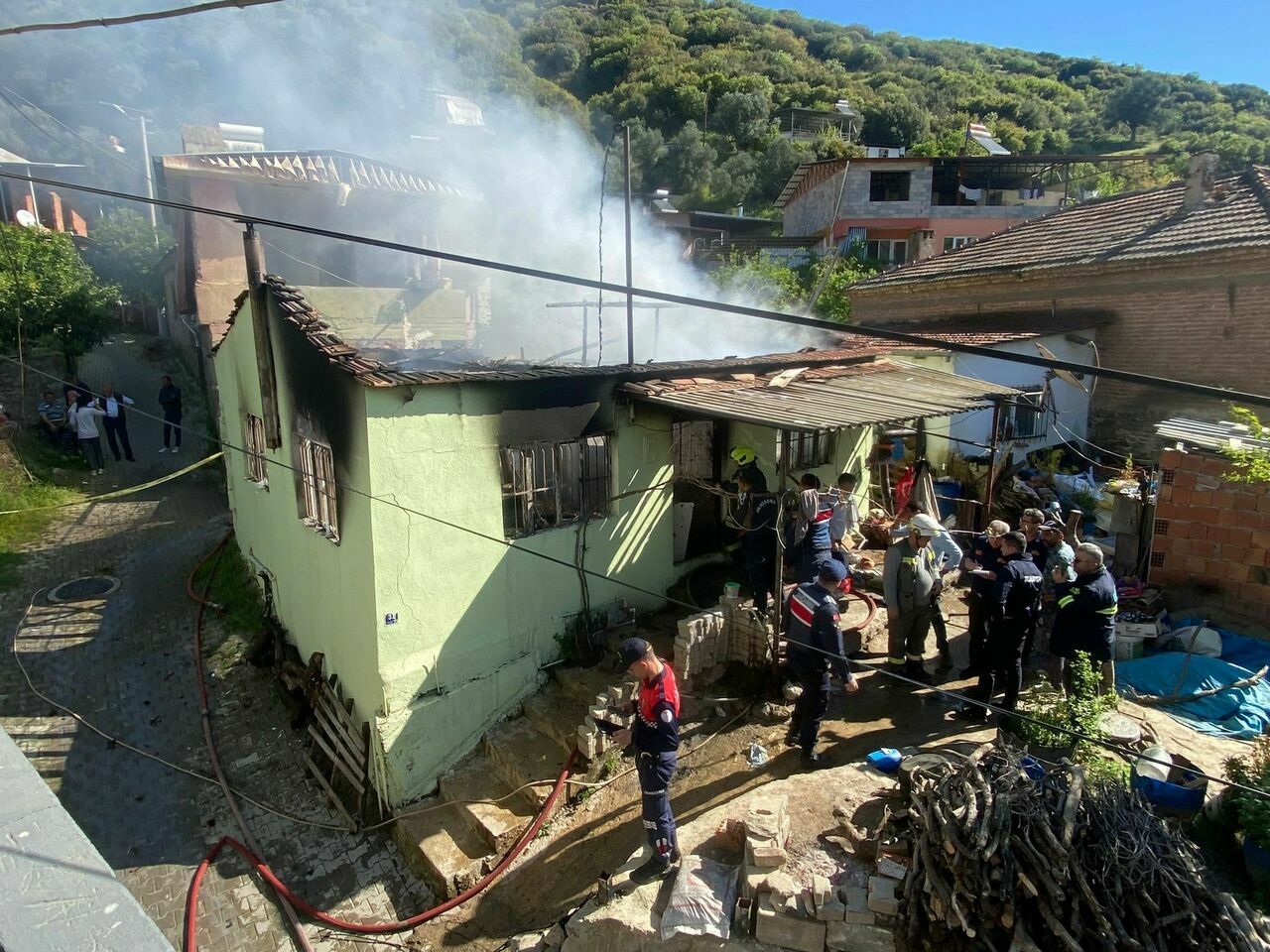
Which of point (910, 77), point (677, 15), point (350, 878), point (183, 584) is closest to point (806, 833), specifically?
point (350, 878)

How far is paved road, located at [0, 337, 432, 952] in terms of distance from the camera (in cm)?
705

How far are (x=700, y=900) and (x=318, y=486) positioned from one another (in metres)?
6.33

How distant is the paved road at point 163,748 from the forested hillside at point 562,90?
3118cm

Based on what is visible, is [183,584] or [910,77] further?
[910,77]

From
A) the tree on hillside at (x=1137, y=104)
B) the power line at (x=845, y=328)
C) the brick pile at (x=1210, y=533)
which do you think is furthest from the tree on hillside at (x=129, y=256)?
the tree on hillside at (x=1137, y=104)

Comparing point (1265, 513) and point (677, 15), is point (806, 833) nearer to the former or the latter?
point (1265, 513)

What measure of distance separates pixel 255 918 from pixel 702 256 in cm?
3056

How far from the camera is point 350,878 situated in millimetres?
7273

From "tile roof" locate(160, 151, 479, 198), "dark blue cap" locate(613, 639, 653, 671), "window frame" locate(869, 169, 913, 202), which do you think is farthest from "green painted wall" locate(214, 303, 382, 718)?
"window frame" locate(869, 169, 913, 202)

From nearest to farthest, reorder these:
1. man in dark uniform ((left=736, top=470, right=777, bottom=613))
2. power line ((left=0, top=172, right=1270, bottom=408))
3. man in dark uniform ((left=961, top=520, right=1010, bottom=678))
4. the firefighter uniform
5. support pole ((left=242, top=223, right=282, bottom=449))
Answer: power line ((left=0, top=172, right=1270, bottom=408)) → the firefighter uniform → man in dark uniform ((left=961, top=520, right=1010, bottom=678)) → man in dark uniform ((left=736, top=470, right=777, bottom=613)) → support pole ((left=242, top=223, right=282, bottom=449))

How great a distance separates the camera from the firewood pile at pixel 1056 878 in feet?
13.4

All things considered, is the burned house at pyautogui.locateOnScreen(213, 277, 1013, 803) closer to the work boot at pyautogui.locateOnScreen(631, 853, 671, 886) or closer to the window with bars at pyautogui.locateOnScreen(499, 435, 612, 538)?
the window with bars at pyautogui.locateOnScreen(499, 435, 612, 538)

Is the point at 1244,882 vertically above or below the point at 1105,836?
below

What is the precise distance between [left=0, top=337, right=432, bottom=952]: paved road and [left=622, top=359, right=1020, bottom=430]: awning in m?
5.77
